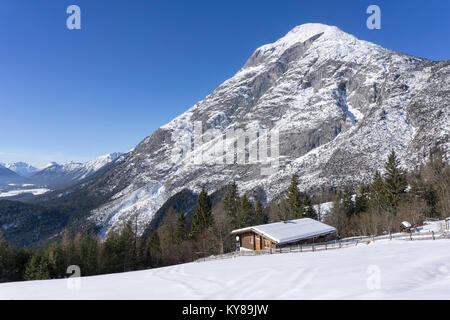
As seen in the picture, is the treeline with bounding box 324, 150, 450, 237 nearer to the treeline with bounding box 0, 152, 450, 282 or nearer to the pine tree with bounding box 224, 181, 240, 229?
the treeline with bounding box 0, 152, 450, 282

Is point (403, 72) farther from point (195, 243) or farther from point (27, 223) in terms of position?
point (27, 223)

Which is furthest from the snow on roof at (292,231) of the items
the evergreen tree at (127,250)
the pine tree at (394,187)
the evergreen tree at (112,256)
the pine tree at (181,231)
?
the evergreen tree at (112,256)

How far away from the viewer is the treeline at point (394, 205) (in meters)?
39.7

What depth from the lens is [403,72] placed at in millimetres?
160875

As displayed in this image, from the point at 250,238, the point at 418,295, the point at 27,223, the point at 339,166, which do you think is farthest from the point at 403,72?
the point at 27,223

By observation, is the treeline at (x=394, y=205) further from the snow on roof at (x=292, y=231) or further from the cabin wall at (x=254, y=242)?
the cabin wall at (x=254, y=242)

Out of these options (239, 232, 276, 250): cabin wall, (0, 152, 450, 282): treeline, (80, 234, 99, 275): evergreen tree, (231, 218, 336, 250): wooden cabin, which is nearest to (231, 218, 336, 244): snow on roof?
(231, 218, 336, 250): wooden cabin

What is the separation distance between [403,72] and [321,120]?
56.3m

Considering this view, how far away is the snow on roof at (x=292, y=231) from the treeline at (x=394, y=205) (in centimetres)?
1153

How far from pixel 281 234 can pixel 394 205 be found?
2630 cm

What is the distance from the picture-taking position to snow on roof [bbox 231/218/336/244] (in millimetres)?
29564
